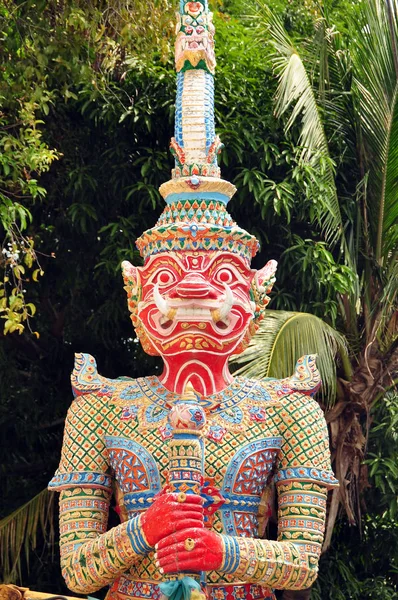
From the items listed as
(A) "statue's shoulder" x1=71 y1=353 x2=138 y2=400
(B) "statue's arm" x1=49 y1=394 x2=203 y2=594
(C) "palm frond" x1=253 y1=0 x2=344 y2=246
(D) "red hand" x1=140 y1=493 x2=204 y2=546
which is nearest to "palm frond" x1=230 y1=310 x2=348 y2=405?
(C) "palm frond" x1=253 y1=0 x2=344 y2=246

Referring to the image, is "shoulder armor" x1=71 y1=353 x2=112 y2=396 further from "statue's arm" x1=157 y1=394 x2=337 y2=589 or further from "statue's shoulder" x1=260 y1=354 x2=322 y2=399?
"statue's arm" x1=157 y1=394 x2=337 y2=589

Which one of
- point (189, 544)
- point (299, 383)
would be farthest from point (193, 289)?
point (189, 544)

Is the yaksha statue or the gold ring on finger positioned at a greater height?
the yaksha statue

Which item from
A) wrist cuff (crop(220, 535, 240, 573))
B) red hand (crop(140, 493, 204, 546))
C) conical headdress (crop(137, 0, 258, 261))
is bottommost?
wrist cuff (crop(220, 535, 240, 573))

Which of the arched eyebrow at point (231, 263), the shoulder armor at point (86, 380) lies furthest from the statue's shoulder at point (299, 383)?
the shoulder armor at point (86, 380)

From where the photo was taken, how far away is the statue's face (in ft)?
18.5

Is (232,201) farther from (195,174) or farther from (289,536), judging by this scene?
(289,536)

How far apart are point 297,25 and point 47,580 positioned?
451 cm

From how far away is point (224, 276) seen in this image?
19.0 feet

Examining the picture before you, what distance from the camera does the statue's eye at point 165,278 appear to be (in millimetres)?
5770

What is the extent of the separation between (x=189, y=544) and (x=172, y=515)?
13cm

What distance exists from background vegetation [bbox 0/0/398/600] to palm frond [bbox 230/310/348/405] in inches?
2.9

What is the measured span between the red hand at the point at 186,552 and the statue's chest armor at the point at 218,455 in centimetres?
30

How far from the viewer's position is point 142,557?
5.49 meters
